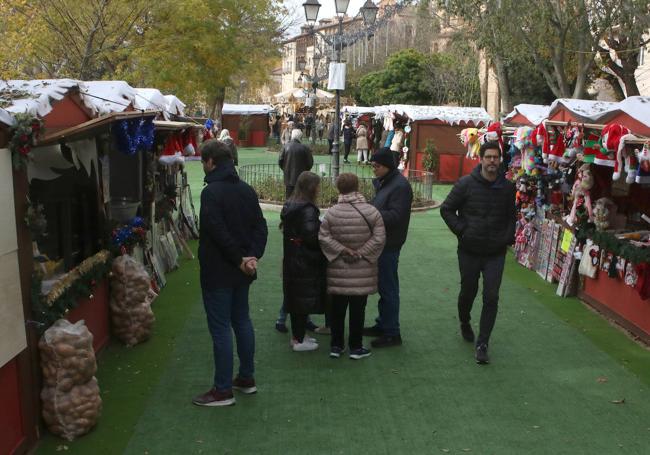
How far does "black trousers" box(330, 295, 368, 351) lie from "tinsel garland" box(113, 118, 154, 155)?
2.25 meters

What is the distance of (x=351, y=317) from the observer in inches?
235

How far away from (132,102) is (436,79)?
98.9 feet

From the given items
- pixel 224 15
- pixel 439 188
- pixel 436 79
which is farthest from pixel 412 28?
pixel 439 188

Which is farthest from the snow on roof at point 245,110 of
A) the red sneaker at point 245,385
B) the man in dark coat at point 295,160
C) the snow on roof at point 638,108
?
the red sneaker at point 245,385

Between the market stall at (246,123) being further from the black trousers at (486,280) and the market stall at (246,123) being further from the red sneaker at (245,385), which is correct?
the red sneaker at (245,385)

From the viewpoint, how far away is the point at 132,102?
7754 millimetres

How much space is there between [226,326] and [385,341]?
2027 mm

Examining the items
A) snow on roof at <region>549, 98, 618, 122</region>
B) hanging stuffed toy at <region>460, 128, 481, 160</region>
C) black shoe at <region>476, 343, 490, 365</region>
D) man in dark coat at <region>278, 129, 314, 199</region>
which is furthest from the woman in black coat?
hanging stuffed toy at <region>460, 128, 481, 160</region>

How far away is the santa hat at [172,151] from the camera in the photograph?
9.17 meters

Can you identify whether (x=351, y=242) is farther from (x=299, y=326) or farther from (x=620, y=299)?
(x=620, y=299)

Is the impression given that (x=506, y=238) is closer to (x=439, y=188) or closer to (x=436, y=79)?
(x=439, y=188)

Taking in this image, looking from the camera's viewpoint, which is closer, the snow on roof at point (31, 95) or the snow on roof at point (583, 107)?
the snow on roof at point (31, 95)

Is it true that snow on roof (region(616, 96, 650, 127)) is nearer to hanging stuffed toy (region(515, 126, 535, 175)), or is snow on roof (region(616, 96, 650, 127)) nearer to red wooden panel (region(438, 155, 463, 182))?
hanging stuffed toy (region(515, 126, 535, 175))

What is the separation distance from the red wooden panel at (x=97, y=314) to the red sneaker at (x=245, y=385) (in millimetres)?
1349
